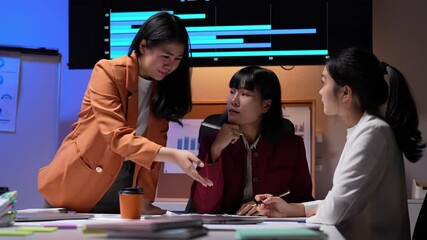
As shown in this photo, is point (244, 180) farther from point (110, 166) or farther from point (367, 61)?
point (367, 61)

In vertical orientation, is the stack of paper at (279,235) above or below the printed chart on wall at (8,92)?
below

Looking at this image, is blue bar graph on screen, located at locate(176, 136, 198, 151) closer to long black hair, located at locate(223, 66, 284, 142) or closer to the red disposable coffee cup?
long black hair, located at locate(223, 66, 284, 142)

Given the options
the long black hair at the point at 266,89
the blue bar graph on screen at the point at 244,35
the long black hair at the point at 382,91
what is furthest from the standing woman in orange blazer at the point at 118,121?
the blue bar graph on screen at the point at 244,35

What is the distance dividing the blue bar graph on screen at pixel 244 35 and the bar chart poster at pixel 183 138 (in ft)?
1.37

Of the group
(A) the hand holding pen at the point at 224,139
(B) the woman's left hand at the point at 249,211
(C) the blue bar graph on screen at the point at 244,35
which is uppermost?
(C) the blue bar graph on screen at the point at 244,35

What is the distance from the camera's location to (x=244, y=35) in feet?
10.1

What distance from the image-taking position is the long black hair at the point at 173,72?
1.95 metres

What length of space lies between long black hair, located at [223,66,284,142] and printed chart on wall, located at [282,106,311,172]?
0.84 meters

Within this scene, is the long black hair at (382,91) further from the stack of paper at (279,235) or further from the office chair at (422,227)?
the stack of paper at (279,235)

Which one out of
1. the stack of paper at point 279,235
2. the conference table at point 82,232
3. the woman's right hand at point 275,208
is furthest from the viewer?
the woman's right hand at point 275,208

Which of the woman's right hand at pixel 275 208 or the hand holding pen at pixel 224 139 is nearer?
the woman's right hand at pixel 275 208

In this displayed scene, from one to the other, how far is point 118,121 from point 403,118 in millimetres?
895

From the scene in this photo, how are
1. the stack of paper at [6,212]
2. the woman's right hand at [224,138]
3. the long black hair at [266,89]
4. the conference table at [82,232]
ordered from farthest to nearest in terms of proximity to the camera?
the long black hair at [266,89] → the woman's right hand at [224,138] → the stack of paper at [6,212] → the conference table at [82,232]

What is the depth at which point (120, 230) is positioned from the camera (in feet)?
3.57
